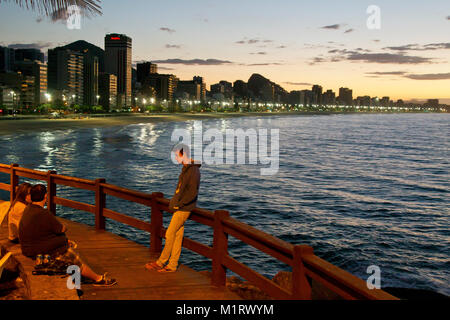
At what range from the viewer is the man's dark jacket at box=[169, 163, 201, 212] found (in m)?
6.96

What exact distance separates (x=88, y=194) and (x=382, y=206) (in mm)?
17254

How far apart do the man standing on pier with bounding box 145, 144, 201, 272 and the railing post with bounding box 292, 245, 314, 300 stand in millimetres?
2365

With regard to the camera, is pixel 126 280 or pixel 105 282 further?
pixel 126 280

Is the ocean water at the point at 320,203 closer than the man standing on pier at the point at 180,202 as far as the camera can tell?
No

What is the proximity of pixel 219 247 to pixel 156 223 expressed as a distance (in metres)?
2.02

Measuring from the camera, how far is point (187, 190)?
7.09 meters

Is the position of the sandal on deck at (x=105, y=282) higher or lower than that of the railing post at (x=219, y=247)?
lower

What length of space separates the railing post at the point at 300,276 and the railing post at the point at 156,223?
12.1 feet

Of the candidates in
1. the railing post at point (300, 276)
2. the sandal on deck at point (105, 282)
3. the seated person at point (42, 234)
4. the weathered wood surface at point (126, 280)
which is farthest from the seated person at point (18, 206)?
the railing post at point (300, 276)

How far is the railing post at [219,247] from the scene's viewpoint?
21.6 feet

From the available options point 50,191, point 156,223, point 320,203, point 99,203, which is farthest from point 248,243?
point 320,203

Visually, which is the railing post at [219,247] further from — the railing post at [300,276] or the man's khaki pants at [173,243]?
the railing post at [300,276]

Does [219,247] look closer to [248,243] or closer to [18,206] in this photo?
[248,243]
